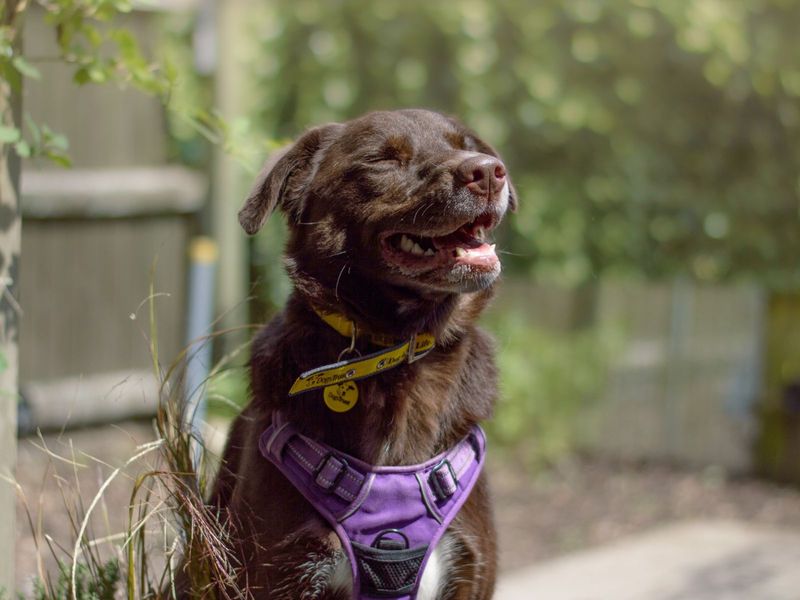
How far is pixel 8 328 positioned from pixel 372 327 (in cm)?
100

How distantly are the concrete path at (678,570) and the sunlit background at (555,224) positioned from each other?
315mm

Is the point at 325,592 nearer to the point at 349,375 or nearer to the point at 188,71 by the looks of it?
the point at 349,375

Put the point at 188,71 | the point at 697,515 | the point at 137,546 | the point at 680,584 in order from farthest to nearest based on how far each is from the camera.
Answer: the point at 188,71 < the point at 697,515 < the point at 680,584 < the point at 137,546

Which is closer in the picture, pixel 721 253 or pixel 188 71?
pixel 721 253

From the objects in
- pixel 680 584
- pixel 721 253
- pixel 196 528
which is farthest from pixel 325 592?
pixel 721 253

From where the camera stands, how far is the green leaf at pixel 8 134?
2.61 meters

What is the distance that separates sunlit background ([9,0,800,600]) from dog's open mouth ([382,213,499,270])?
2.95 m

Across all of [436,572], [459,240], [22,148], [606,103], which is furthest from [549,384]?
[22,148]

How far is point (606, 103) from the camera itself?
7.62m

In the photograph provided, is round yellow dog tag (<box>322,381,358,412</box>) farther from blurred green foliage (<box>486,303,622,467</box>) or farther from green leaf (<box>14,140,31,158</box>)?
blurred green foliage (<box>486,303,622,467</box>)

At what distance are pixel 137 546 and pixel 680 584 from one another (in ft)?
8.99

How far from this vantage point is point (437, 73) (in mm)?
7941

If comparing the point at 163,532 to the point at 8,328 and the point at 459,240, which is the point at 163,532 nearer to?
the point at 8,328

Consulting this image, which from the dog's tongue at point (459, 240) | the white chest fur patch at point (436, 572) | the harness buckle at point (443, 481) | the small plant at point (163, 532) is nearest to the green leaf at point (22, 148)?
the small plant at point (163, 532)
